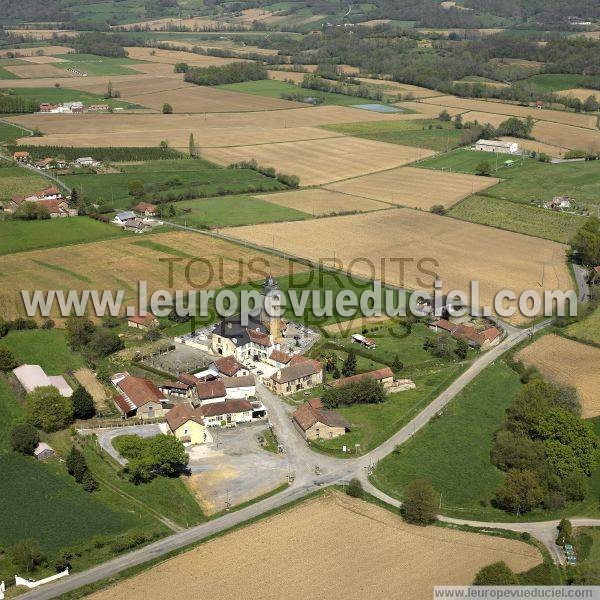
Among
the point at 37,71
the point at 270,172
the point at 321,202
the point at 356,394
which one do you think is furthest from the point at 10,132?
the point at 356,394

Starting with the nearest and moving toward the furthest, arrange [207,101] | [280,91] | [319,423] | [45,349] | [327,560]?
[327,560] < [319,423] < [45,349] < [207,101] < [280,91]

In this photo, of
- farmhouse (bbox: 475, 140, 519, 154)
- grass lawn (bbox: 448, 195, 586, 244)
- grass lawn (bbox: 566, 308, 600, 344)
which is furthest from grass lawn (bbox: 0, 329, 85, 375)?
farmhouse (bbox: 475, 140, 519, 154)

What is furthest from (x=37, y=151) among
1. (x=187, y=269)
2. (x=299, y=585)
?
(x=299, y=585)

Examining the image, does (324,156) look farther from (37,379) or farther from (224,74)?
(37,379)

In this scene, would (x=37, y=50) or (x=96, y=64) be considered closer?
(x=96, y=64)

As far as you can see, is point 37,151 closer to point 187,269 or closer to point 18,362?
point 187,269

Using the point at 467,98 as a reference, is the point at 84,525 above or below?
below
